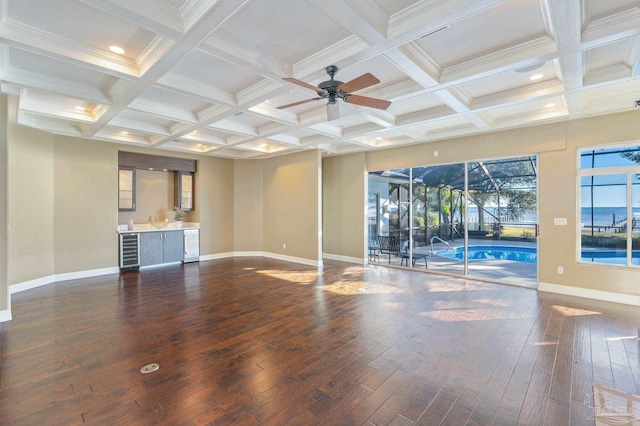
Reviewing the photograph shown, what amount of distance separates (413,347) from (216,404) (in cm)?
199

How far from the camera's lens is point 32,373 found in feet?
8.58

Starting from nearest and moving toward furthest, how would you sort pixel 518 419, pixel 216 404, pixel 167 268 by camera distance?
pixel 518 419 < pixel 216 404 < pixel 167 268

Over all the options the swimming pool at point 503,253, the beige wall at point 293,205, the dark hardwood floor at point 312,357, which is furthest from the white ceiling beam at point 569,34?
the swimming pool at point 503,253

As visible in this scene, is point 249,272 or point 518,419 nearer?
point 518,419

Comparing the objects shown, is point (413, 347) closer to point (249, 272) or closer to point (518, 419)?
point (518, 419)

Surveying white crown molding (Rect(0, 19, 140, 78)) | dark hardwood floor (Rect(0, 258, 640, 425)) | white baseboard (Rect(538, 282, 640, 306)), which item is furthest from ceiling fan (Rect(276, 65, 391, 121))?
white baseboard (Rect(538, 282, 640, 306))

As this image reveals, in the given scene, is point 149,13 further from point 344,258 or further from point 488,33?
point 344,258

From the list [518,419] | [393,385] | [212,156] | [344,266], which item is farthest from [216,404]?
[212,156]

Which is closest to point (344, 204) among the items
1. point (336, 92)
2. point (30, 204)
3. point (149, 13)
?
point (336, 92)

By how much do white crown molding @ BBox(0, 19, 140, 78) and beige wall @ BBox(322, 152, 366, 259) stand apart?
5.60m

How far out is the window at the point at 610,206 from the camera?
183 inches

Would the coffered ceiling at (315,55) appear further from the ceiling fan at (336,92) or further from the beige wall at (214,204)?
the beige wall at (214,204)

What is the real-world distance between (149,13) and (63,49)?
1319mm

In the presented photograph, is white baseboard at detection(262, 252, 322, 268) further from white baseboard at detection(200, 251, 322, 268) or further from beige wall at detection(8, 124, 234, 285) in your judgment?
beige wall at detection(8, 124, 234, 285)
